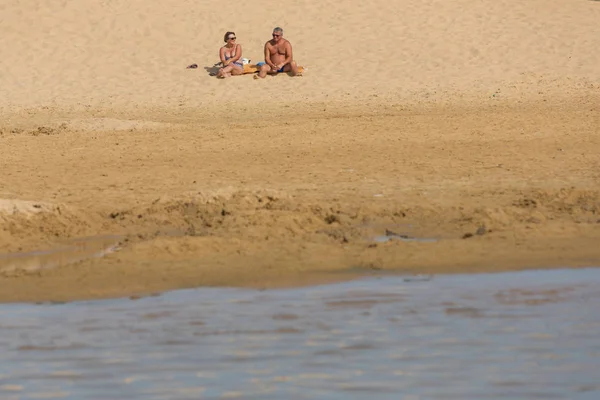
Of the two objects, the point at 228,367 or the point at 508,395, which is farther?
the point at 228,367

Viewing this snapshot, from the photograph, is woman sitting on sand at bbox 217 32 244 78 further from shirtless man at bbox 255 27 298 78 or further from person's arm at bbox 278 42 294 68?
person's arm at bbox 278 42 294 68

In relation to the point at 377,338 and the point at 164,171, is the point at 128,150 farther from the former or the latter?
the point at 377,338

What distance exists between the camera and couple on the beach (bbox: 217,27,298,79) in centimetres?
1927

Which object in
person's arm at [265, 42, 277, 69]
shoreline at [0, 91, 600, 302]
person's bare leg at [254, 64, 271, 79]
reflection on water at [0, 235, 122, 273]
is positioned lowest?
reflection on water at [0, 235, 122, 273]

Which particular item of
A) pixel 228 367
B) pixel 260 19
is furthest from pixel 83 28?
pixel 228 367

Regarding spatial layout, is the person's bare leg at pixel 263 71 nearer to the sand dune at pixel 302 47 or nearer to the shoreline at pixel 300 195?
the sand dune at pixel 302 47

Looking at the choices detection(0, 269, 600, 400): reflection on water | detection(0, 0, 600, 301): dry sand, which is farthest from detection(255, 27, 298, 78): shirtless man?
detection(0, 269, 600, 400): reflection on water

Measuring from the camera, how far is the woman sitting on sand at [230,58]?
63.8ft

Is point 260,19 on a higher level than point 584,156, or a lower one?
higher

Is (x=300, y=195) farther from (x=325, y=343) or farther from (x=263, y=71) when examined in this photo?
(x=263, y=71)

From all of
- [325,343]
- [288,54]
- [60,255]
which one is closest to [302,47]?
[288,54]

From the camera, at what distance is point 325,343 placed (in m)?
5.54

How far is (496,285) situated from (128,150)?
6947 millimetres

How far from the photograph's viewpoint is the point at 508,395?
470 cm
